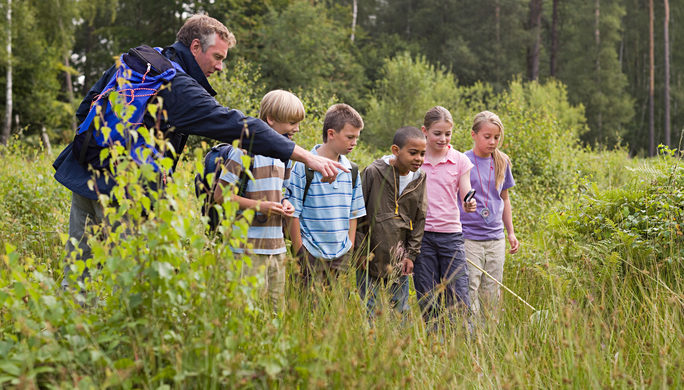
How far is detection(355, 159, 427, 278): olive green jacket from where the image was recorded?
Answer: 422 centimetres

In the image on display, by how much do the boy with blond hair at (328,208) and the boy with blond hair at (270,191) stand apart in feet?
0.82

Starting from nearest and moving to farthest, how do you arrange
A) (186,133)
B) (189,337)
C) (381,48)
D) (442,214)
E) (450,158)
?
(189,337)
(186,133)
(442,214)
(450,158)
(381,48)

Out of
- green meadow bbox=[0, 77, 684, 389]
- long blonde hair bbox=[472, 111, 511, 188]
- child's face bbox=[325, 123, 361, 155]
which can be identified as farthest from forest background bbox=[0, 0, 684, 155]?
green meadow bbox=[0, 77, 684, 389]

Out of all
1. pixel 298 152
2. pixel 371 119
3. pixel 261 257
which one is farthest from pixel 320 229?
pixel 371 119

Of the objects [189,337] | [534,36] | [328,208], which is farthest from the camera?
[534,36]

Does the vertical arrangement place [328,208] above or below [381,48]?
below

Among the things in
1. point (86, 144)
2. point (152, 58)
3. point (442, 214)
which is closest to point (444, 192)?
point (442, 214)

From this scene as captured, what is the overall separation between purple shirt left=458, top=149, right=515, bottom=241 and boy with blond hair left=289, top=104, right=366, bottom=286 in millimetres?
1266

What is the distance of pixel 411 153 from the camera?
422 cm

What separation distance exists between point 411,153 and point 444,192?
598mm

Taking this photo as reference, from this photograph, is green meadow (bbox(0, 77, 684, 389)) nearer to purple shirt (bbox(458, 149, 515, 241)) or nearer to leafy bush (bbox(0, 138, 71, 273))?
purple shirt (bbox(458, 149, 515, 241))

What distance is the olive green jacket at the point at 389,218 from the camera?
13.9ft

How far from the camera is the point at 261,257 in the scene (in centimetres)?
354

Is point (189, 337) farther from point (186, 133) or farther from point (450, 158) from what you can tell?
point (450, 158)
